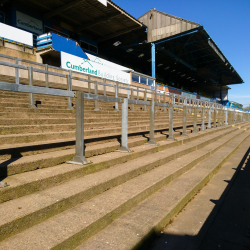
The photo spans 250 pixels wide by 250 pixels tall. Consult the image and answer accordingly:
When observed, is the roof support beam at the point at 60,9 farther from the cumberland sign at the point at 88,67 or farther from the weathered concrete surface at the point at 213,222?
the weathered concrete surface at the point at 213,222

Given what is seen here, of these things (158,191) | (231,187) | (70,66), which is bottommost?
(231,187)

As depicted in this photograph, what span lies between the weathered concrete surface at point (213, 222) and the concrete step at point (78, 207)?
0.32 meters

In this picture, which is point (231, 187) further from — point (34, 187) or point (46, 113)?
point (46, 113)

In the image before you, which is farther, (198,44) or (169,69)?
(169,69)

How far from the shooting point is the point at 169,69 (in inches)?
1607

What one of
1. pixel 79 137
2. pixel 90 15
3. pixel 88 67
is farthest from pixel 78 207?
pixel 90 15

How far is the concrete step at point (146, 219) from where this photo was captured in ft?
6.58

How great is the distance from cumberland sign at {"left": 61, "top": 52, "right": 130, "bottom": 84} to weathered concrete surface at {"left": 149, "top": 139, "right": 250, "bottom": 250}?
11.9 m

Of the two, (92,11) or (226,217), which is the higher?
(92,11)

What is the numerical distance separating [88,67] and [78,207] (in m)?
13.9

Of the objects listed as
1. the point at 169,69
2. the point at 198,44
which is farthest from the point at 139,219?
the point at 169,69

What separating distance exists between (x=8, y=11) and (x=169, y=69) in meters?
30.2

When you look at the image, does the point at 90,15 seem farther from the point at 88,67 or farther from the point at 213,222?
the point at 213,222

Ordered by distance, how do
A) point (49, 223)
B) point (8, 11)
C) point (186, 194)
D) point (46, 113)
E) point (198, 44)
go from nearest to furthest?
1. point (49, 223)
2. point (186, 194)
3. point (46, 113)
4. point (8, 11)
5. point (198, 44)
